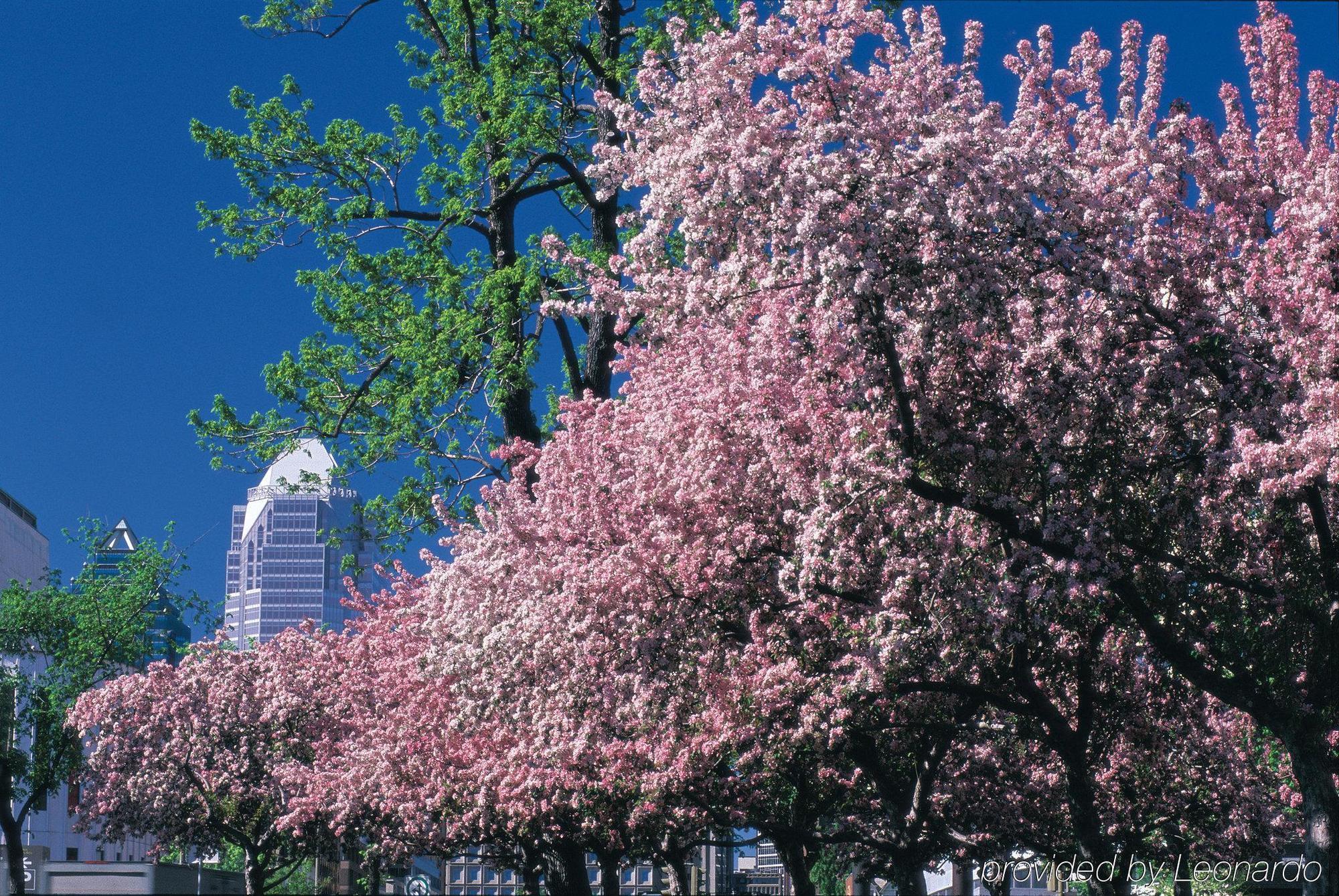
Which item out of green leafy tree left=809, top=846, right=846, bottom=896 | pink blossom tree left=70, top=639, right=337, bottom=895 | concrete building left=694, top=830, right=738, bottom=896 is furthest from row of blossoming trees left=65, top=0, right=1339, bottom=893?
concrete building left=694, top=830, right=738, bottom=896

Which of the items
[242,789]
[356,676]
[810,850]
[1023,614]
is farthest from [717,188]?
[242,789]

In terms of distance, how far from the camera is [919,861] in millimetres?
19094

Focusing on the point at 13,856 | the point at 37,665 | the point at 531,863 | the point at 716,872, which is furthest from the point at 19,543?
the point at 531,863

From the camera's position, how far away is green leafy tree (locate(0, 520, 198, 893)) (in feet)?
153

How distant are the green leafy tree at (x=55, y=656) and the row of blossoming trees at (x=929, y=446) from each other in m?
32.0

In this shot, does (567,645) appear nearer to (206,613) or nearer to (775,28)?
(775,28)

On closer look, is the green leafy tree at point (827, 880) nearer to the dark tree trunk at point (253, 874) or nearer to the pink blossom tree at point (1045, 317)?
the dark tree trunk at point (253, 874)

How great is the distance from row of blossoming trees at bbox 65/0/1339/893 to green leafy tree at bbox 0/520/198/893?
3202 cm

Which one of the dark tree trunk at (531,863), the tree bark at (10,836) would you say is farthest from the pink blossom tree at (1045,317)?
the tree bark at (10,836)

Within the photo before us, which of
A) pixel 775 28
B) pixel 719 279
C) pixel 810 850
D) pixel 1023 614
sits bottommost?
pixel 810 850

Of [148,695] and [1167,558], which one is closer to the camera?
[1167,558]

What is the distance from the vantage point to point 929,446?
1435 cm

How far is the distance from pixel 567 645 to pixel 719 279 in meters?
5.86

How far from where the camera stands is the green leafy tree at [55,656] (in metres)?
46.7
